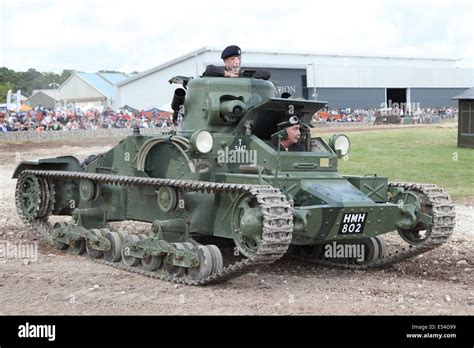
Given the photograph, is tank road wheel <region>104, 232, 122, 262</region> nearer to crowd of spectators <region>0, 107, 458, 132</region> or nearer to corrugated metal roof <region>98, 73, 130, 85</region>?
crowd of spectators <region>0, 107, 458, 132</region>

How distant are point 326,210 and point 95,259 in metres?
4.47

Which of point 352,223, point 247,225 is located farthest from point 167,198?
point 352,223

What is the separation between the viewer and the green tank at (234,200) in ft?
35.8

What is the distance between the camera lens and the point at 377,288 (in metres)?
11.0

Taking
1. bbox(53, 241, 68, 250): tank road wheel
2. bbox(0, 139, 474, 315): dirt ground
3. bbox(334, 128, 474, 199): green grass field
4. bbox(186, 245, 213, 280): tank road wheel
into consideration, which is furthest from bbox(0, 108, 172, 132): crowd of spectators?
bbox(186, 245, 213, 280): tank road wheel

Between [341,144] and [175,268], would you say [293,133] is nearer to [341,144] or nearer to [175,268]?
[341,144]

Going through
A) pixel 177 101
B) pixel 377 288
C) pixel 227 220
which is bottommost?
pixel 377 288

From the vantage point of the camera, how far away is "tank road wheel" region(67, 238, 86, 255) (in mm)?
14102

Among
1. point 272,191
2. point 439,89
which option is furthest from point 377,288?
point 439,89

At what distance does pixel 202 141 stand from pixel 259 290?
2488mm

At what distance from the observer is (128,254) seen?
1262 cm

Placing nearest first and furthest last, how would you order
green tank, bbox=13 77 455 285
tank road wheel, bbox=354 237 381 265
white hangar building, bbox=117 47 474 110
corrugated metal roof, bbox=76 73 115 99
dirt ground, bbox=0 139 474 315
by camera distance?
dirt ground, bbox=0 139 474 315, green tank, bbox=13 77 455 285, tank road wheel, bbox=354 237 381 265, white hangar building, bbox=117 47 474 110, corrugated metal roof, bbox=76 73 115 99

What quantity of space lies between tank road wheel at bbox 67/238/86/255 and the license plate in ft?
16.8

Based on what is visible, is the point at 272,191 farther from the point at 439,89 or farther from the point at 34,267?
the point at 439,89
